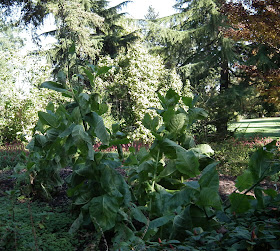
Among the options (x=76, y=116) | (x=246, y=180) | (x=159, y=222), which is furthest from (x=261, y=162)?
(x=76, y=116)

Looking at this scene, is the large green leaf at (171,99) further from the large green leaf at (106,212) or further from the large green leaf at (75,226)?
the large green leaf at (75,226)

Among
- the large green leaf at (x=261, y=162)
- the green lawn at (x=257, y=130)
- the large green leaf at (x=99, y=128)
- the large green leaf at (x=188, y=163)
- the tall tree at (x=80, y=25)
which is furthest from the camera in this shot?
the tall tree at (x=80, y=25)

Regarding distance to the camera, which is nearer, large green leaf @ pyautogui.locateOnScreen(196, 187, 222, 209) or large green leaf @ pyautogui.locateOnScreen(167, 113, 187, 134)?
large green leaf @ pyautogui.locateOnScreen(196, 187, 222, 209)

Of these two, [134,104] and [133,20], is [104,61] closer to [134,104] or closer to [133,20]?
[134,104]

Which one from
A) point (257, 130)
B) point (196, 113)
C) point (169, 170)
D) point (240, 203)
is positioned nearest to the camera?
point (240, 203)

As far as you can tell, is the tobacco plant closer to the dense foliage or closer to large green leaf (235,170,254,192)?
large green leaf (235,170,254,192)

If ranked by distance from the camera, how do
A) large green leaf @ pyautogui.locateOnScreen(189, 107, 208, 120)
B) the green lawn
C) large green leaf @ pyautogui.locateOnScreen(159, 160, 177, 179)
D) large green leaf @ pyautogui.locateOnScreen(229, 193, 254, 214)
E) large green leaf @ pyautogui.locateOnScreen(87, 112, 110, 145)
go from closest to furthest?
large green leaf @ pyautogui.locateOnScreen(229, 193, 254, 214)
large green leaf @ pyautogui.locateOnScreen(87, 112, 110, 145)
large green leaf @ pyautogui.locateOnScreen(159, 160, 177, 179)
large green leaf @ pyautogui.locateOnScreen(189, 107, 208, 120)
the green lawn

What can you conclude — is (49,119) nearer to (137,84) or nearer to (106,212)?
(106,212)

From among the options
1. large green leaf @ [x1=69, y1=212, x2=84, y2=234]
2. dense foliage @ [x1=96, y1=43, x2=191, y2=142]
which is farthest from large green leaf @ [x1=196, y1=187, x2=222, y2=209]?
dense foliage @ [x1=96, y1=43, x2=191, y2=142]

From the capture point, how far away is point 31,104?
9.82m

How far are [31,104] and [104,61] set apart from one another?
5.21 metres

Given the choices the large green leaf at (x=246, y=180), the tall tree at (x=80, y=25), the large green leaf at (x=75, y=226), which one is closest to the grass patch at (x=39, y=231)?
the large green leaf at (x=75, y=226)

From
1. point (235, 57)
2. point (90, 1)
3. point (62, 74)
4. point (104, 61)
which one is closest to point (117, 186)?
point (62, 74)

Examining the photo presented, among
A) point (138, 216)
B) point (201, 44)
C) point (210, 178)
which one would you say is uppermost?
point (201, 44)
